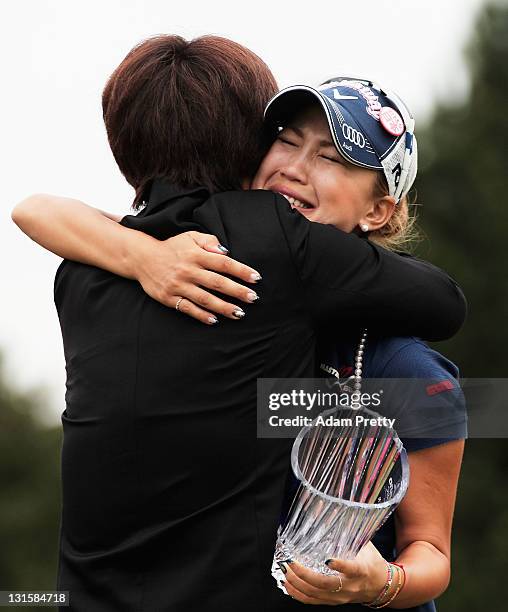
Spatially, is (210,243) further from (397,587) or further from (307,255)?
(397,587)

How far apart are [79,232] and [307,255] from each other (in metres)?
0.69

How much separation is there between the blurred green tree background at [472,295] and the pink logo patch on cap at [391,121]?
15.5 meters

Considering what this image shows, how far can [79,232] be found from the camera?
356 cm

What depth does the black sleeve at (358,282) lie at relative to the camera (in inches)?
128

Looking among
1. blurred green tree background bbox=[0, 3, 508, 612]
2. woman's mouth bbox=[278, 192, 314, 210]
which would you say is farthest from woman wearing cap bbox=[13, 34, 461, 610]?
blurred green tree background bbox=[0, 3, 508, 612]

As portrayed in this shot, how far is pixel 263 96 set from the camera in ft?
11.7

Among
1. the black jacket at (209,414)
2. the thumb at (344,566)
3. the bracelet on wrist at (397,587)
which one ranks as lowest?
the bracelet on wrist at (397,587)

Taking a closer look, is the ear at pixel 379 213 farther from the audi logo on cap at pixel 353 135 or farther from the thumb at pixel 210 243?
the thumb at pixel 210 243

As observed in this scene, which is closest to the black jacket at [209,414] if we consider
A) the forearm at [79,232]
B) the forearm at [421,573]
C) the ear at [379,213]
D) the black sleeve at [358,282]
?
the black sleeve at [358,282]

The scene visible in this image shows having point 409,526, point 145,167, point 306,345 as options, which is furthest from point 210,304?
point 409,526

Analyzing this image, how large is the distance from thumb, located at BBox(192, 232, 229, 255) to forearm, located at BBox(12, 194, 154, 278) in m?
0.17

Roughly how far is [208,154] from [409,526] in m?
1.11

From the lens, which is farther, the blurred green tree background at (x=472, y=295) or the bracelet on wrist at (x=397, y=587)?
the blurred green tree background at (x=472, y=295)

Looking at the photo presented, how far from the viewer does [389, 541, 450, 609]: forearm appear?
3223 millimetres
